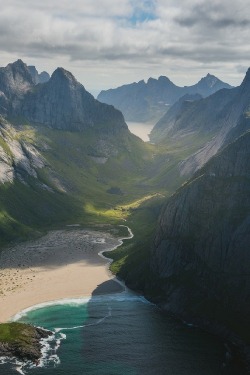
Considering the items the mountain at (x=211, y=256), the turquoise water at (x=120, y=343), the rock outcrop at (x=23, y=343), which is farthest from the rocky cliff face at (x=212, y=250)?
the rock outcrop at (x=23, y=343)

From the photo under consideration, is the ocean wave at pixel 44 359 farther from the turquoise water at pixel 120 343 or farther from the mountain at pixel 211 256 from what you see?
the mountain at pixel 211 256

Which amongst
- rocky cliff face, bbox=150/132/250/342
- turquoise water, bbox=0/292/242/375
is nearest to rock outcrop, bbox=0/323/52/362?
turquoise water, bbox=0/292/242/375

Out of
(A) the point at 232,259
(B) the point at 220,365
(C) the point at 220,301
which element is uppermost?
(A) the point at 232,259

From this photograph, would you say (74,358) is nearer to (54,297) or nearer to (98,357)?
(98,357)

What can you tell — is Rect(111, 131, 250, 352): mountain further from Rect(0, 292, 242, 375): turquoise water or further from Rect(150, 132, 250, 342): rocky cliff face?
Rect(0, 292, 242, 375): turquoise water

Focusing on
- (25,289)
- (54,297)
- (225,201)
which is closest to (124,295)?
(54,297)

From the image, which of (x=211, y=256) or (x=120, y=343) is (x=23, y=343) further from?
(x=211, y=256)

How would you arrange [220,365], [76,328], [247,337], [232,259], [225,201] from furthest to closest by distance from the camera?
[225,201] → [232,259] → [76,328] → [247,337] → [220,365]
